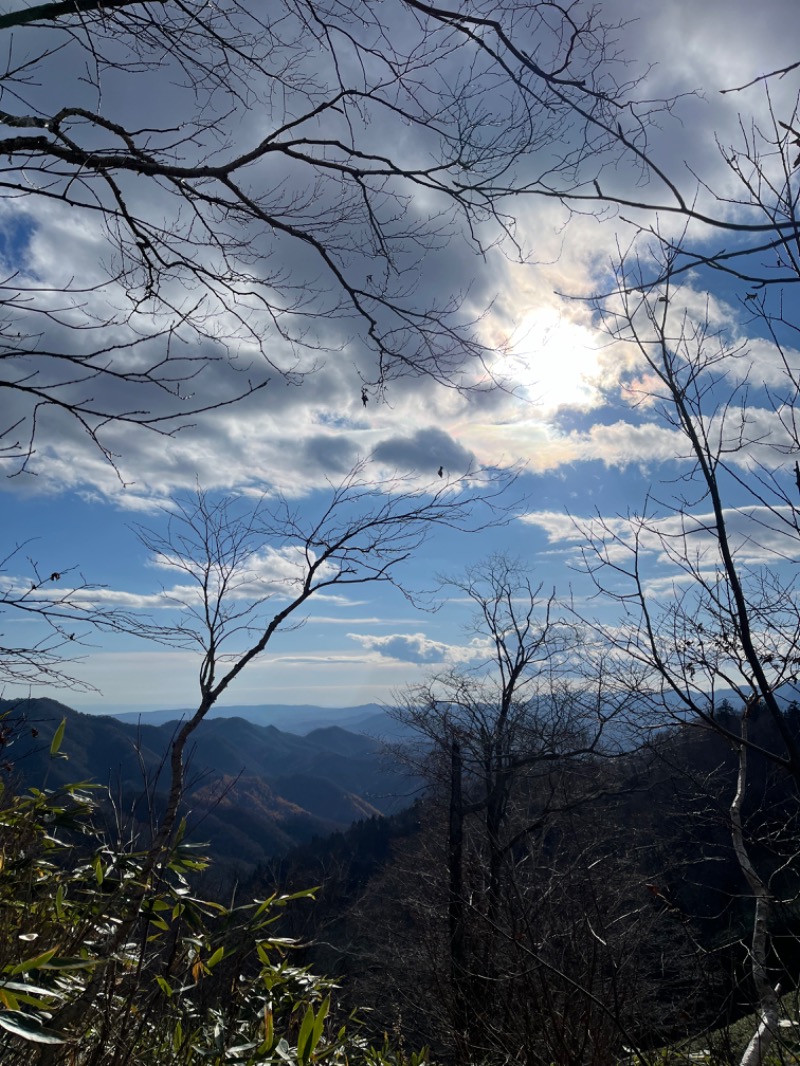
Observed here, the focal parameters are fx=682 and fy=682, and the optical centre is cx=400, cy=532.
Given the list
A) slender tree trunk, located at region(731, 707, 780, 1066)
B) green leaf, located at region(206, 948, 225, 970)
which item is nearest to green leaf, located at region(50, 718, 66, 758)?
green leaf, located at region(206, 948, 225, 970)

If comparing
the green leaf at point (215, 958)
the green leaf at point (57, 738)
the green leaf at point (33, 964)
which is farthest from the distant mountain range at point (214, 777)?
the green leaf at point (33, 964)

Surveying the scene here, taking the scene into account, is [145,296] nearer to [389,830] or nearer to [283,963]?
[283,963]

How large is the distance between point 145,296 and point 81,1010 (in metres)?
2.70

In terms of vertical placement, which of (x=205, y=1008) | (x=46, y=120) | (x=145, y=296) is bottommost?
(x=205, y=1008)

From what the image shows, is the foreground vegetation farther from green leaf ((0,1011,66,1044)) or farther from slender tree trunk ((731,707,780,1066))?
slender tree trunk ((731,707,780,1066))

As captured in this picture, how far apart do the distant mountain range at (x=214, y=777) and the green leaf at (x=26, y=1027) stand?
1.15 m

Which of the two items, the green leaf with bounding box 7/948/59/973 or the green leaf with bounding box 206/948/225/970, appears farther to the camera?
the green leaf with bounding box 206/948/225/970

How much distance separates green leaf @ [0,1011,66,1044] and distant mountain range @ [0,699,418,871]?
3.77ft

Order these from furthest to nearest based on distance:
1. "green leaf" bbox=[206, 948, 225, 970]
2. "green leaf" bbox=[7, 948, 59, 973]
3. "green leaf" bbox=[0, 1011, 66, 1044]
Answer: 1. "green leaf" bbox=[206, 948, 225, 970]
2. "green leaf" bbox=[7, 948, 59, 973]
3. "green leaf" bbox=[0, 1011, 66, 1044]

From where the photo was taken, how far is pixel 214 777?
153 inches

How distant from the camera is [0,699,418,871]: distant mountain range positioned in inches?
121

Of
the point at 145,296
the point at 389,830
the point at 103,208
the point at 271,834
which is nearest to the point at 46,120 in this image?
the point at 103,208

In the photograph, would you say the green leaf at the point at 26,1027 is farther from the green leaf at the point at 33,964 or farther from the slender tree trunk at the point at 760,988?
the slender tree trunk at the point at 760,988

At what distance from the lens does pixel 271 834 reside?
89.1 meters
